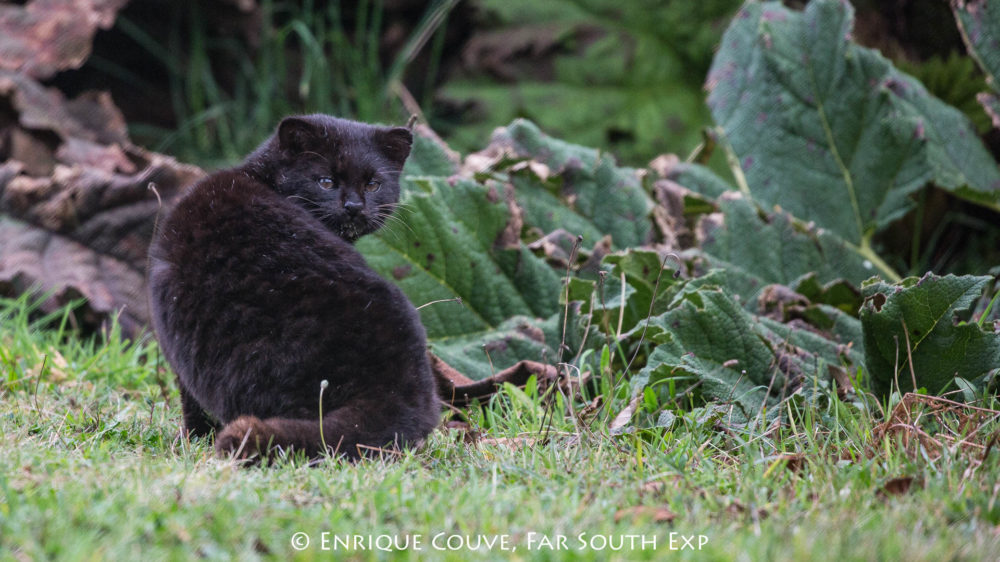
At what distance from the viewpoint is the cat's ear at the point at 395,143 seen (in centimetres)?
274

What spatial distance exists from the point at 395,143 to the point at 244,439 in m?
1.12

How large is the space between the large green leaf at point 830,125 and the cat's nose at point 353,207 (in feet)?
7.32

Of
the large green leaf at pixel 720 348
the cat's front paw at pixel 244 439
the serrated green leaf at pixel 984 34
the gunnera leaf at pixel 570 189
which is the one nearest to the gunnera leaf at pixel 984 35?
the serrated green leaf at pixel 984 34

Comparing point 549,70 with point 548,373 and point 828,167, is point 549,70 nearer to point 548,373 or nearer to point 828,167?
point 828,167

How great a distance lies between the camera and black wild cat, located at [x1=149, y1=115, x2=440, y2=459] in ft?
7.30

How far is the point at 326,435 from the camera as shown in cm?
214

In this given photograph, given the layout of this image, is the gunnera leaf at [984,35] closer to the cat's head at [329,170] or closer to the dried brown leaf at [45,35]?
the cat's head at [329,170]

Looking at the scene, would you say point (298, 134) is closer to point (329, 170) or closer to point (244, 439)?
point (329, 170)

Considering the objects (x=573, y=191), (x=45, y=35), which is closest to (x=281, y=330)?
(x=573, y=191)

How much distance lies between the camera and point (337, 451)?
2135mm

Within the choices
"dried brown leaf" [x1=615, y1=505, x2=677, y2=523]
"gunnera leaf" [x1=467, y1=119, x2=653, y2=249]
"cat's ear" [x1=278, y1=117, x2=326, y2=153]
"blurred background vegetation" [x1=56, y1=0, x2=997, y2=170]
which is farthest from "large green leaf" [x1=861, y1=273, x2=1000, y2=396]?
"blurred background vegetation" [x1=56, y1=0, x2=997, y2=170]

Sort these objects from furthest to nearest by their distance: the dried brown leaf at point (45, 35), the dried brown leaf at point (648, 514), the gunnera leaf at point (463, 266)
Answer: the dried brown leaf at point (45, 35), the gunnera leaf at point (463, 266), the dried brown leaf at point (648, 514)

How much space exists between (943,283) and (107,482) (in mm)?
2243

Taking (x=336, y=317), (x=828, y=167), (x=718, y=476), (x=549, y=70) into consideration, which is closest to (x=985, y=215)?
(x=828, y=167)
